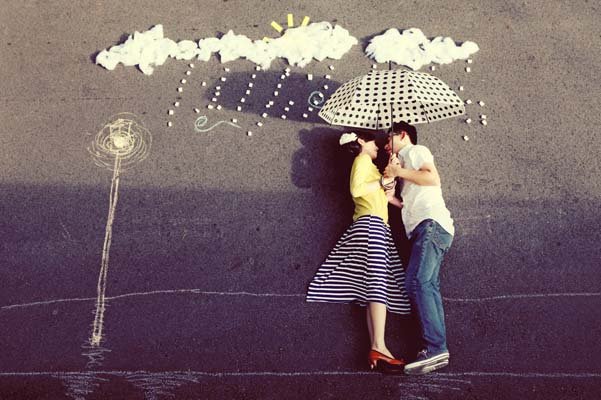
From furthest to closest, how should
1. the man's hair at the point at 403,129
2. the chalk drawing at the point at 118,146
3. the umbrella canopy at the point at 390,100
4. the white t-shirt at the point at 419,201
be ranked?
the chalk drawing at the point at 118,146 < the man's hair at the point at 403,129 < the white t-shirt at the point at 419,201 < the umbrella canopy at the point at 390,100

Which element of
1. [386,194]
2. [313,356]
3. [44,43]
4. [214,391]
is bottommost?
[214,391]

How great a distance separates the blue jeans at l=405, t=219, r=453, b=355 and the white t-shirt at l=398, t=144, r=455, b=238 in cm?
5

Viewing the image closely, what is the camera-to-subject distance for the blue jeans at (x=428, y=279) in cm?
381

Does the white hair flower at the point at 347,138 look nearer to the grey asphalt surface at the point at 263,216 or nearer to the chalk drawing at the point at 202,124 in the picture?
the grey asphalt surface at the point at 263,216

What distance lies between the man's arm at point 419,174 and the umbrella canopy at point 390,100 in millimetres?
390

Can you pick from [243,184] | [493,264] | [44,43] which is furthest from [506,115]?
[44,43]

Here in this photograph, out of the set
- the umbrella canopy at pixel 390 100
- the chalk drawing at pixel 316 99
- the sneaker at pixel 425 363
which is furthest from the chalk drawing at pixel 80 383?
the chalk drawing at pixel 316 99

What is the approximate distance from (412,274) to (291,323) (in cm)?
103

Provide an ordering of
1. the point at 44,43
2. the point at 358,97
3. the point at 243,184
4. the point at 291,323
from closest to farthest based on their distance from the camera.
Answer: the point at 358,97 → the point at 291,323 → the point at 243,184 → the point at 44,43

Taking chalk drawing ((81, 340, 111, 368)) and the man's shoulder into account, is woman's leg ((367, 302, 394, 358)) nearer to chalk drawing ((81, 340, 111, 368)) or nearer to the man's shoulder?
the man's shoulder

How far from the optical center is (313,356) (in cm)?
402

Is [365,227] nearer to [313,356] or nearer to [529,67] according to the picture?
[313,356]

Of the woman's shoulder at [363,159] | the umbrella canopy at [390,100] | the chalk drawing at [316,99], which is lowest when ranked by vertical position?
the woman's shoulder at [363,159]

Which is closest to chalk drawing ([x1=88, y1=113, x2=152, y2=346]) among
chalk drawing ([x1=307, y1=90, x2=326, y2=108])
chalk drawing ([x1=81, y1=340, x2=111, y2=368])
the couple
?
chalk drawing ([x1=81, y1=340, x2=111, y2=368])
